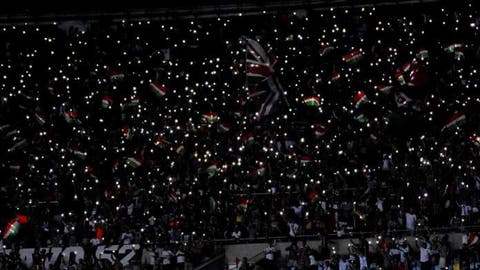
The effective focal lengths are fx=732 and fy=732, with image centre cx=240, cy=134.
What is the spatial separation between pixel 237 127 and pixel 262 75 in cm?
631

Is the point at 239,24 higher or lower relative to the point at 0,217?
higher

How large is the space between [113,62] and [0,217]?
7963 millimetres

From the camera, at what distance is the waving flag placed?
852 inches

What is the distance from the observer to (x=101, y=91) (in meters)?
29.5

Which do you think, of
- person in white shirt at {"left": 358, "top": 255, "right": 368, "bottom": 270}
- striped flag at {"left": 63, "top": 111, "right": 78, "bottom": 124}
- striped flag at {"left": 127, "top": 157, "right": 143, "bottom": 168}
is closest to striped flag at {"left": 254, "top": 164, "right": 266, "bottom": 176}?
striped flag at {"left": 127, "top": 157, "right": 143, "bottom": 168}

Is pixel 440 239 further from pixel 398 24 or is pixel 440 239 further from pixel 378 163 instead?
pixel 398 24

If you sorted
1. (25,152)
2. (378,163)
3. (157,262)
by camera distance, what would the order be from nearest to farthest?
(157,262), (378,163), (25,152)

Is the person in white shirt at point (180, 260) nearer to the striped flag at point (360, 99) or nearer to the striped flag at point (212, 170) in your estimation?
the striped flag at point (212, 170)

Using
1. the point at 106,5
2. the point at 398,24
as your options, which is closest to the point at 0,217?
the point at 106,5

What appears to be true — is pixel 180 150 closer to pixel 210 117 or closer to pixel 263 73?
pixel 210 117

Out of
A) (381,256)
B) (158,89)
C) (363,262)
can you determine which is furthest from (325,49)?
(363,262)

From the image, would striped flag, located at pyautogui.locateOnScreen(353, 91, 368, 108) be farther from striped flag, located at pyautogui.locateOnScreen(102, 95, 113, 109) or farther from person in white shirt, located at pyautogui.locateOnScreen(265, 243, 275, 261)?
striped flag, located at pyautogui.locateOnScreen(102, 95, 113, 109)

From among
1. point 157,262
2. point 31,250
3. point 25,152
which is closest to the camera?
point 157,262

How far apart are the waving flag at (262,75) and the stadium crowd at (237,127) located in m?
0.07
